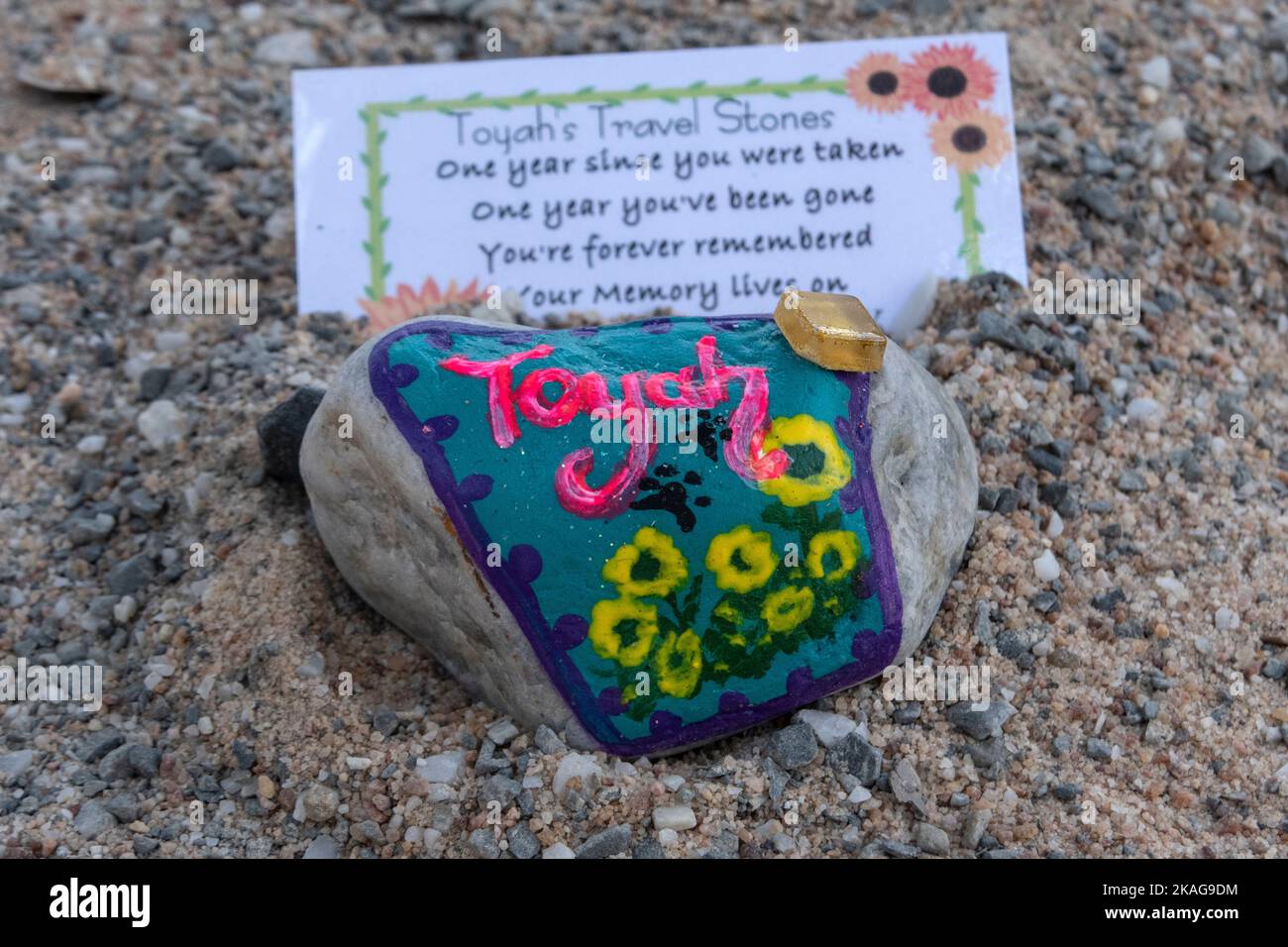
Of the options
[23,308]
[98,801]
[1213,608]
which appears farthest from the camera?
[23,308]

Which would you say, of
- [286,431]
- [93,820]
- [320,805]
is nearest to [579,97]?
[286,431]

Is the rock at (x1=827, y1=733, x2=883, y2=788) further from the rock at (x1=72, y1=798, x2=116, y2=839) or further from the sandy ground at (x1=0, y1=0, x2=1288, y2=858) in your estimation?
the rock at (x1=72, y1=798, x2=116, y2=839)

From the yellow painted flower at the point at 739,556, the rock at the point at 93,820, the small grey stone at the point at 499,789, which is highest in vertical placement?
the yellow painted flower at the point at 739,556

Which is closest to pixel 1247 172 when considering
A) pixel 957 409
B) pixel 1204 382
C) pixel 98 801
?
pixel 1204 382

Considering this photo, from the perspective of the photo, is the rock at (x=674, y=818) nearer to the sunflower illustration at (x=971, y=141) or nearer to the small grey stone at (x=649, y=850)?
the small grey stone at (x=649, y=850)

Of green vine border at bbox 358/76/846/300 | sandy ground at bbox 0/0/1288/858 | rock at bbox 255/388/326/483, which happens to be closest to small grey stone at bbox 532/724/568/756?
sandy ground at bbox 0/0/1288/858

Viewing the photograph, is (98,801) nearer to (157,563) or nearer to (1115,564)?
(157,563)

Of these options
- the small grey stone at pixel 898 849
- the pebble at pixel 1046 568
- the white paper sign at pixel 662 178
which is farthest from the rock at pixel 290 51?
the small grey stone at pixel 898 849
